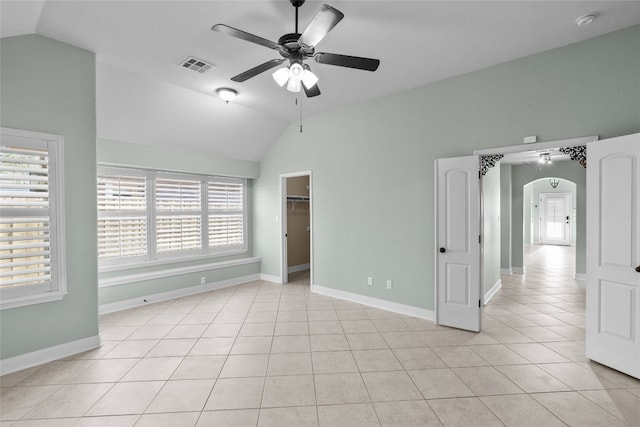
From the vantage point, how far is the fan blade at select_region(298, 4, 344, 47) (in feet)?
5.57

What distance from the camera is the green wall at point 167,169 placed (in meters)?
4.10

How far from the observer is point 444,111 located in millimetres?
3633

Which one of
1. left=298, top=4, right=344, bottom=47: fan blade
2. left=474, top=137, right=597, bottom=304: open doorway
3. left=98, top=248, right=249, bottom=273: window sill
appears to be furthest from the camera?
left=474, top=137, right=597, bottom=304: open doorway

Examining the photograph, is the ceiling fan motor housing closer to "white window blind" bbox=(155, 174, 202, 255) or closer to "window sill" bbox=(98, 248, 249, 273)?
"white window blind" bbox=(155, 174, 202, 255)

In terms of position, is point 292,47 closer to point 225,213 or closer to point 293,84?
point 293,84

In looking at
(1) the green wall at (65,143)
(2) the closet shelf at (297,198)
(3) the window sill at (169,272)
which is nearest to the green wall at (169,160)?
(2) the closet shelf at (297,198)

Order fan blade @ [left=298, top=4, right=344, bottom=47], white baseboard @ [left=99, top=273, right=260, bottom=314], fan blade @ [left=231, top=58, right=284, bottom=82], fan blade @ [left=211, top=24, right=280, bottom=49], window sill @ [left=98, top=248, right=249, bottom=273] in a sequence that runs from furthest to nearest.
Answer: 1. window sill @ [left=98, top=248, right=249, bottom=273]
2. white baseboard @ [left=99, top=273, right=260, bottom=314]
3. fan blade @ [left=231, top=58, right=284, bottom=82]
4. fan blade @ [left=211, top=24, right=280, bottom=49]
5. fan blade @ [left=298, top=4, right=344, bottom=47]

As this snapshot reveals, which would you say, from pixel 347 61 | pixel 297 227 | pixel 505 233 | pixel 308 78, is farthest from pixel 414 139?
pixel 505 233

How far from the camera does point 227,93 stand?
3904mm

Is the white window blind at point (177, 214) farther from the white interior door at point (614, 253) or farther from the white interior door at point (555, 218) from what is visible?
the white interior door at point (555, 218)

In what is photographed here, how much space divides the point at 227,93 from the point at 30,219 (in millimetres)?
2496

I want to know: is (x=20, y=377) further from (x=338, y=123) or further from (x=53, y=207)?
(x=338, y=123)

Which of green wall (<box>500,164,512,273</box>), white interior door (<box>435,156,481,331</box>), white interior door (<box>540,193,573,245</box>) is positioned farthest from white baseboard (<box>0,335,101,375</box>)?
white interior door (<box>540,193,573,245</box>)

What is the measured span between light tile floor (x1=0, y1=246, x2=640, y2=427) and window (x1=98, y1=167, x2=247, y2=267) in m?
1.15
